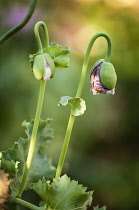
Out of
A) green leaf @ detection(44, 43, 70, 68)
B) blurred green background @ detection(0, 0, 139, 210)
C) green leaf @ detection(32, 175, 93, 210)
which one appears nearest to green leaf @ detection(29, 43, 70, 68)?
green leaf @ detection(44, 43, 70, 68)

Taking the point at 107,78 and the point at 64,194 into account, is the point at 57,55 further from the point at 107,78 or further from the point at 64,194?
the point at 64,194

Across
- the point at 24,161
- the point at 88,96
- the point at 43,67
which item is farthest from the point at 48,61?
the point at 88,96

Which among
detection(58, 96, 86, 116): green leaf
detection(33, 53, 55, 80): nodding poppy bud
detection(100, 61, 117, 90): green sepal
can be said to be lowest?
detection(58, 96, 86, 116): green leaf

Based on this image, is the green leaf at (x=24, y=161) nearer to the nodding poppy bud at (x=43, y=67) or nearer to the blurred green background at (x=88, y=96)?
the nodding poppy bud at (x=43, y=67)

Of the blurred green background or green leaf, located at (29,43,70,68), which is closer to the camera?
green leaf, located at (29,43,70,68)

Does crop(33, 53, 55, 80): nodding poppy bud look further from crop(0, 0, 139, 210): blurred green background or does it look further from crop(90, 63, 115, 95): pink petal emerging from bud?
crop(0, 0, 139, 210): blurred green background

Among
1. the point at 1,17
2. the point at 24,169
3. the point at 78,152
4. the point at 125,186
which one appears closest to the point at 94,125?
the point at 78,152
